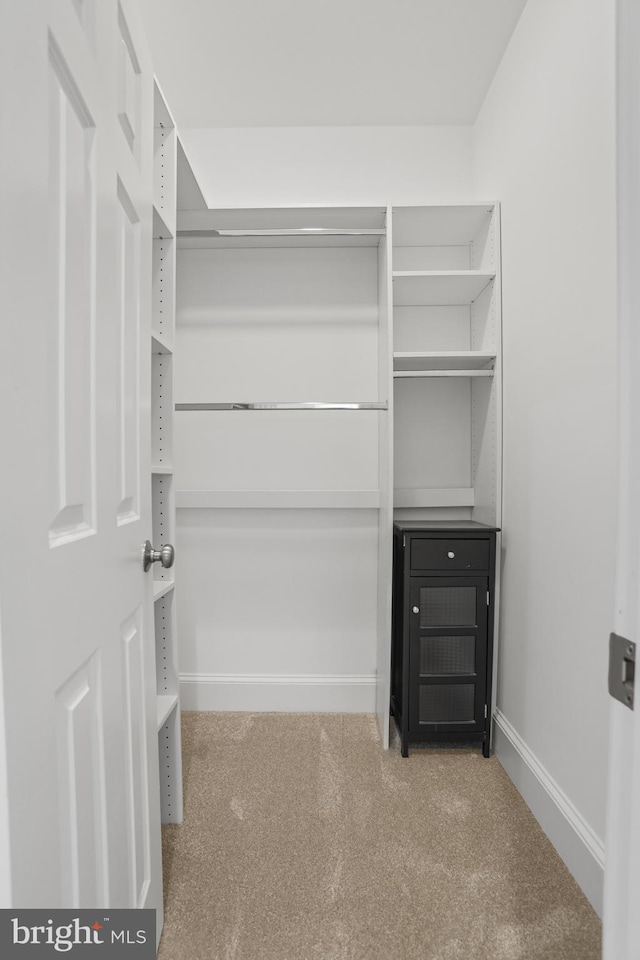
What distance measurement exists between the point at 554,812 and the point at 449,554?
2.92ft

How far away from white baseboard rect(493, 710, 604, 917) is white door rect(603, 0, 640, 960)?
3.62 ft

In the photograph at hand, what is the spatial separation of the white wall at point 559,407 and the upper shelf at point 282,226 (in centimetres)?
57

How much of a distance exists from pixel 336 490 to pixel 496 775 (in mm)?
1307

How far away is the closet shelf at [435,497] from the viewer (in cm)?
260

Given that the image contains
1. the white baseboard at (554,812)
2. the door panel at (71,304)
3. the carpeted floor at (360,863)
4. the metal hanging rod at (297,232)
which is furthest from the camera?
the metal hanging rod at (297,232)

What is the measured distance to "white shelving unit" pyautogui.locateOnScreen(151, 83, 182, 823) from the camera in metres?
1.74

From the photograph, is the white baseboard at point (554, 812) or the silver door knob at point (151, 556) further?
the white baseboard at point (554, 812)

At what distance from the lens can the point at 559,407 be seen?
1.75 m

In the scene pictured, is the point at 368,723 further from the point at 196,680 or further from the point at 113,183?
the point at 113,183

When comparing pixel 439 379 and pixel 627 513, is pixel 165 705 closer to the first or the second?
pixel 627 513

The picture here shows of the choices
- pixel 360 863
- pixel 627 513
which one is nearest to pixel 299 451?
pixel 360 863

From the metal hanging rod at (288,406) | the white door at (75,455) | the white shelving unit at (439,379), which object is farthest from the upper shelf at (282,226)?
the white door at (75,455)

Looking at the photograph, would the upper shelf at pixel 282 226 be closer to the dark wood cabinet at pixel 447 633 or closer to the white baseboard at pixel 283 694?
the dark wood cabinet at pixel 447 633

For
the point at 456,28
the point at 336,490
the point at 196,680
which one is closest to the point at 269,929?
the point at 196,680
